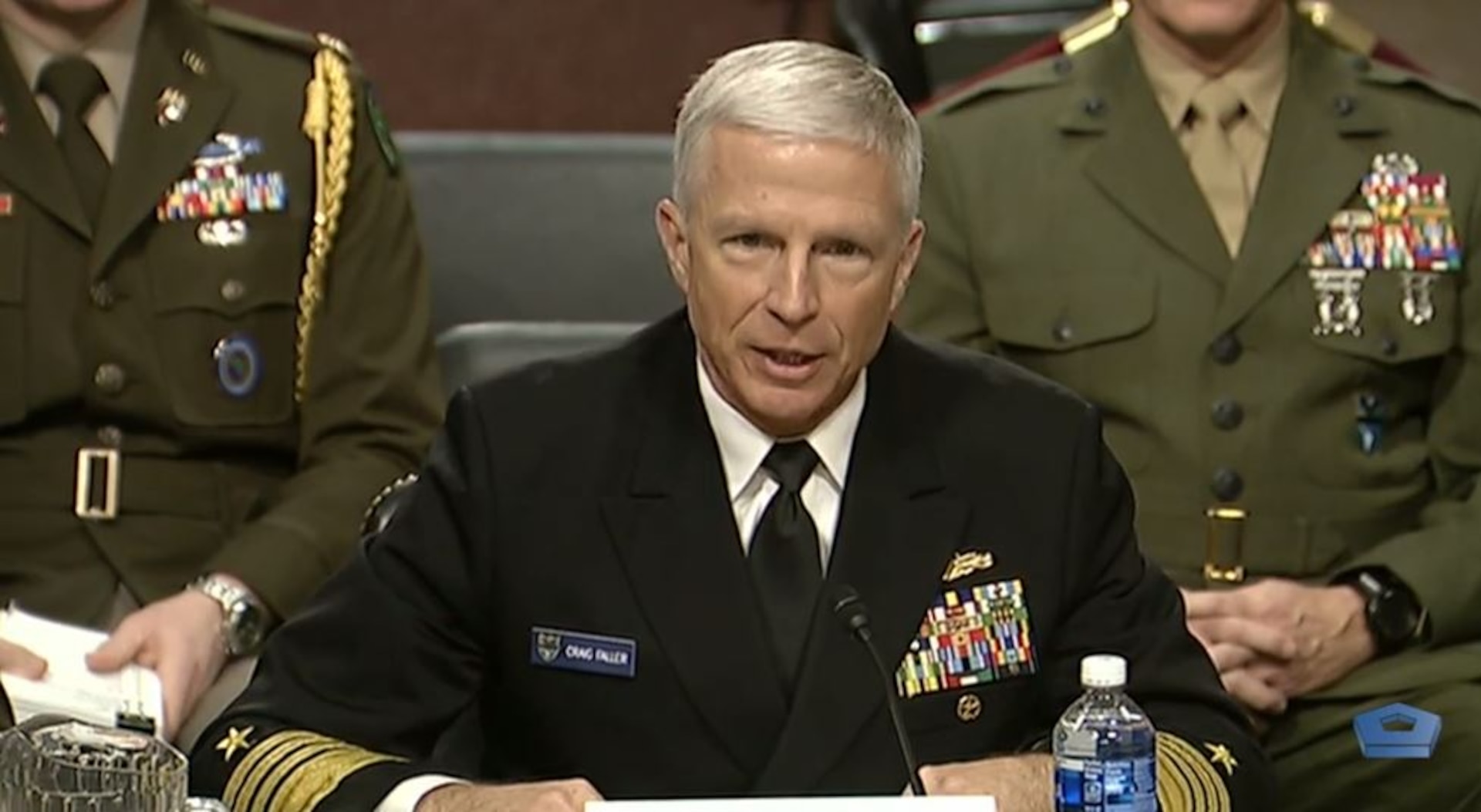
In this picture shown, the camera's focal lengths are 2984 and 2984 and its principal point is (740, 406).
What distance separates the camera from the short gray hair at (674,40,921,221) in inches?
94.4

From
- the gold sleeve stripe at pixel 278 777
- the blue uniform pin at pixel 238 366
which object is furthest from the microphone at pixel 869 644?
the blue uniform pin at pixel 238 366

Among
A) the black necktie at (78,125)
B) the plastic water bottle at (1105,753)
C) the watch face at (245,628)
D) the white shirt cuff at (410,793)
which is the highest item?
the black necktie at (78,125)

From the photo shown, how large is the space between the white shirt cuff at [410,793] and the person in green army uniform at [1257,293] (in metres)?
1.20

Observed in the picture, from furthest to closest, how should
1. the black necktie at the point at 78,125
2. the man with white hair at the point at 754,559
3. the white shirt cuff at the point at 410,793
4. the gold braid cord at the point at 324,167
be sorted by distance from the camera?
the gold braid cord at the point at 324,167, the black necktie at the point at 78,125, the man with white hair at the point at 754,559, the white shirt cuff at the point at 410,793

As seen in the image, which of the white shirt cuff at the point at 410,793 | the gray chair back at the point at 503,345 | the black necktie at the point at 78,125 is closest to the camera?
the white shirt cuff at the point at 410,793

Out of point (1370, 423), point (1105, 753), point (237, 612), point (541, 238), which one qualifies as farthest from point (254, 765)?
point (541, 238)

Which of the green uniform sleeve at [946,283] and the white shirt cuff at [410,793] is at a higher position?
the green uniform sleeve at [946,283]

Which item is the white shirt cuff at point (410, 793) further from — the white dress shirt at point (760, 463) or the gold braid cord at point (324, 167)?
the gold braid cord at point (324, 167)

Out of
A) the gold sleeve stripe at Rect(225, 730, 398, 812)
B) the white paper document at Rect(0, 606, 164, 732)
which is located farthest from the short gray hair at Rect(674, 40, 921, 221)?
the white paper document at Rect(0, 606, 164, 732)

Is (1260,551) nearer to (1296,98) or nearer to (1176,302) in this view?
(1176,302)

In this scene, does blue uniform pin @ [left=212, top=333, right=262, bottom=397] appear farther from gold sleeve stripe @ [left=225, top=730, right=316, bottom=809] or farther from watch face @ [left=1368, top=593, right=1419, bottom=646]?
watch face @ [left=1368, top=593, right=1419, bottom=646]

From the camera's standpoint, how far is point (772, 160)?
2.40 m

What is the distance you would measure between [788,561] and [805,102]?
389 mm

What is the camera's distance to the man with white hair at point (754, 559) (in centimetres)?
243
